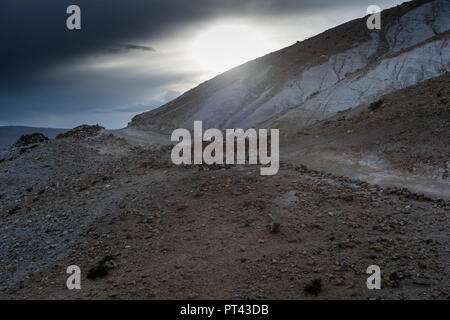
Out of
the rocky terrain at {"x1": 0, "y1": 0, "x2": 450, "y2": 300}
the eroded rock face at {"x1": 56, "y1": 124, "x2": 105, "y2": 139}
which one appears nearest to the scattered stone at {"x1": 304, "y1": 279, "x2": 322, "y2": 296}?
the rocky terrain at {"x1": 0, "y1": 0, "x2": 450, "y2": 300}

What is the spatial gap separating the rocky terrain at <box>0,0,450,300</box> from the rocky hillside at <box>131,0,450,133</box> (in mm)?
8054

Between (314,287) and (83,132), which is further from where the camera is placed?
(83,132)

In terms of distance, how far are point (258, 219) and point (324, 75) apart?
36.9 meters

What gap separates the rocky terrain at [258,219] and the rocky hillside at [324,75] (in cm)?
805

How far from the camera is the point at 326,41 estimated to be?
5328 cm

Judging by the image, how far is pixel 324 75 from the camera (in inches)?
1763

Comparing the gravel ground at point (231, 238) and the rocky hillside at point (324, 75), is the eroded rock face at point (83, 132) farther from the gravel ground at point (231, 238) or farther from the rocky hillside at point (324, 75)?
the gravel ground at point (231, 238)

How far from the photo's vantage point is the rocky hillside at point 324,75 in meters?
32.9

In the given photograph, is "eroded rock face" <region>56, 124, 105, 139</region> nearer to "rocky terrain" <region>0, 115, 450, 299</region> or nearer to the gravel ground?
"rocky terrain" <region>0, 115, 450, 299</region>

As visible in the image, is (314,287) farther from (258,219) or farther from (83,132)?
(83,132)

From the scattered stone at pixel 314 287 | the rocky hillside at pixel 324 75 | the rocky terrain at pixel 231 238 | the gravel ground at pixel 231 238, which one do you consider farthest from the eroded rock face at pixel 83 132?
the scattered stone at pixel 314 287

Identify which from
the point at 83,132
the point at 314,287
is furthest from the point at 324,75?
the point at 314,287

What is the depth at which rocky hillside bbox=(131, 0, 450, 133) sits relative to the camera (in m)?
32.9

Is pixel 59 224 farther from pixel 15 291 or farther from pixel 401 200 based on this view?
pixel 401 200
